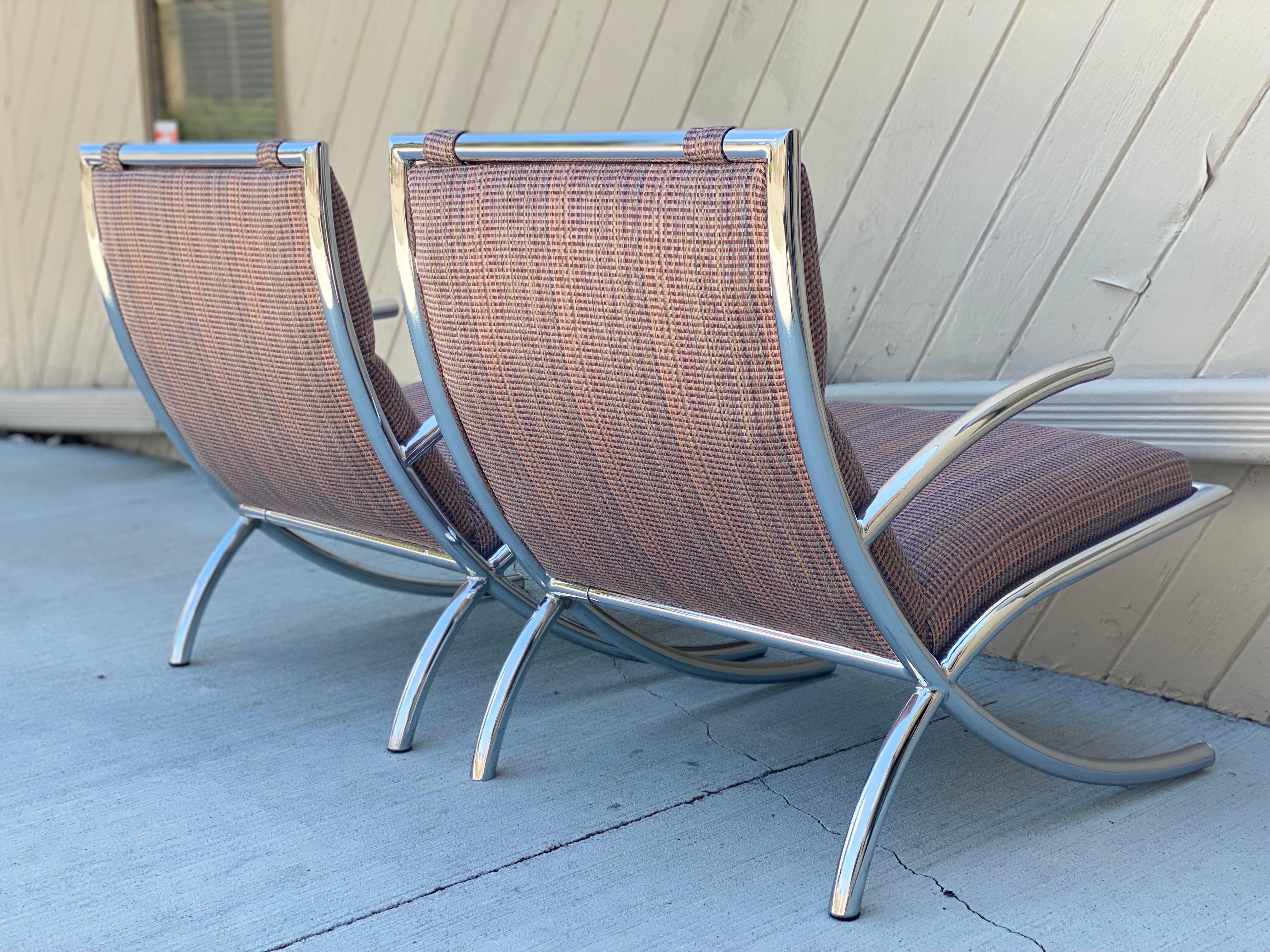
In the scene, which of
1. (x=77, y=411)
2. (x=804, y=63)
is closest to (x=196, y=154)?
(x=804, y=63)

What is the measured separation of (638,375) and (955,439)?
34 centimetres

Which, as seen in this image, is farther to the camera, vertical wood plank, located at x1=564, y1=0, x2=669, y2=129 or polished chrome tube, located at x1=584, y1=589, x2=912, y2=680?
vertical wood plank, located at x1=564, y1=0, x2=669, y2=129

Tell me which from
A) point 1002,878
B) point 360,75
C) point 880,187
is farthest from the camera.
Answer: point 360,75

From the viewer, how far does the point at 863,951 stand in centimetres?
134

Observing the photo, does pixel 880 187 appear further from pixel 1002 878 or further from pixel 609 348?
pixel 1002 878

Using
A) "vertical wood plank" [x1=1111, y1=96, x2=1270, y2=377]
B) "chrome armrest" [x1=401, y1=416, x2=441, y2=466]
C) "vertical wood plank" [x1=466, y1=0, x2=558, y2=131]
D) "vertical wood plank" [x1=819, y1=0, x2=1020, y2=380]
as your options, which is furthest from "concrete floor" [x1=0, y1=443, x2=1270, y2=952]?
"vertical wood plank" [x1=466, y1=0, x2=558, y2=131]

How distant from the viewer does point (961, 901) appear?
1.43 metres

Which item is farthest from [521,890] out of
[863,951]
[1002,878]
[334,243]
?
[334,243]

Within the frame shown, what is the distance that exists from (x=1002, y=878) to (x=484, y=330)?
888 mm

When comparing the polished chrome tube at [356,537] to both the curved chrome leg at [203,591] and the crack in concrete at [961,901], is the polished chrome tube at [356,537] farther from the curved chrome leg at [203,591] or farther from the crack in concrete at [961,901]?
the crack in concrete at [961,901]

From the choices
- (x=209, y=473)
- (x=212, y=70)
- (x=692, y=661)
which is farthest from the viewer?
(x=212, y=70)

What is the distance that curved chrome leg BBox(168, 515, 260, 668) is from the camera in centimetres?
228

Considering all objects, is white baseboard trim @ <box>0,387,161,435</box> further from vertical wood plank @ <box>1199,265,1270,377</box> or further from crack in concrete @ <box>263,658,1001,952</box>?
vertical wood plank @ <box>1199,265,1270,377</box>

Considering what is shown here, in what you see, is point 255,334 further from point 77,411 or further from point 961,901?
point 77,411
